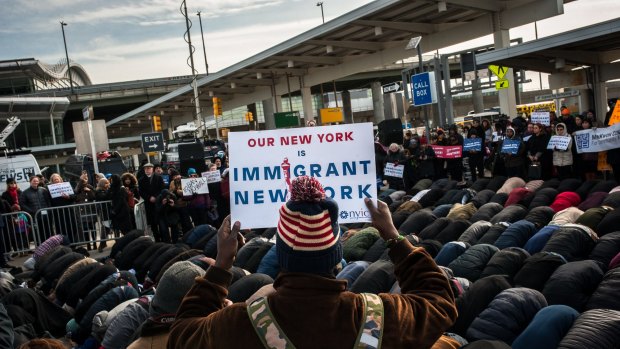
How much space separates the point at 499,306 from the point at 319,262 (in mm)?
2839

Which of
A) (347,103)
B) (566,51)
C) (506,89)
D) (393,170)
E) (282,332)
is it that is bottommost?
(393,170)

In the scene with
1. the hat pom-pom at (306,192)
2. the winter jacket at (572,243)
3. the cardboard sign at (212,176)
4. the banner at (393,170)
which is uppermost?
the hat pom-pom at (306,192)

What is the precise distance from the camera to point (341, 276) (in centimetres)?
621

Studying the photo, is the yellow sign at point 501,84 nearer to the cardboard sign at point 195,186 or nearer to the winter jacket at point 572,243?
the cardboard sign at point 195,186

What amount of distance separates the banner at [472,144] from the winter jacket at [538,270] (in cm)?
1042

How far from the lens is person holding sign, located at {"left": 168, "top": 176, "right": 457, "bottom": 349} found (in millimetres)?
2225

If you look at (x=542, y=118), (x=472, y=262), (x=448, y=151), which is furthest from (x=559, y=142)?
(x=472, y=262)

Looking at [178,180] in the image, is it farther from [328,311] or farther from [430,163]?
[328,311]

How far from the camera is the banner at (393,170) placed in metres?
15.4

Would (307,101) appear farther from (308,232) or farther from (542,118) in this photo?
(308,232)

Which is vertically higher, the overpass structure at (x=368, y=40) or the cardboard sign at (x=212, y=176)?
the overpass structure at (x=368, y=40)

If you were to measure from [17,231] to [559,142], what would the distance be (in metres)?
11.5

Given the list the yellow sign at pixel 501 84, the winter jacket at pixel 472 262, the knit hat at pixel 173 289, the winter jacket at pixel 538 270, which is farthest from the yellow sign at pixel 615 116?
the knit hat at pixel 173 289

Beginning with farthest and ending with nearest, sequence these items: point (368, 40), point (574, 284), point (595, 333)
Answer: point (368, 40) → point (574, 284) → point (595, 333)
